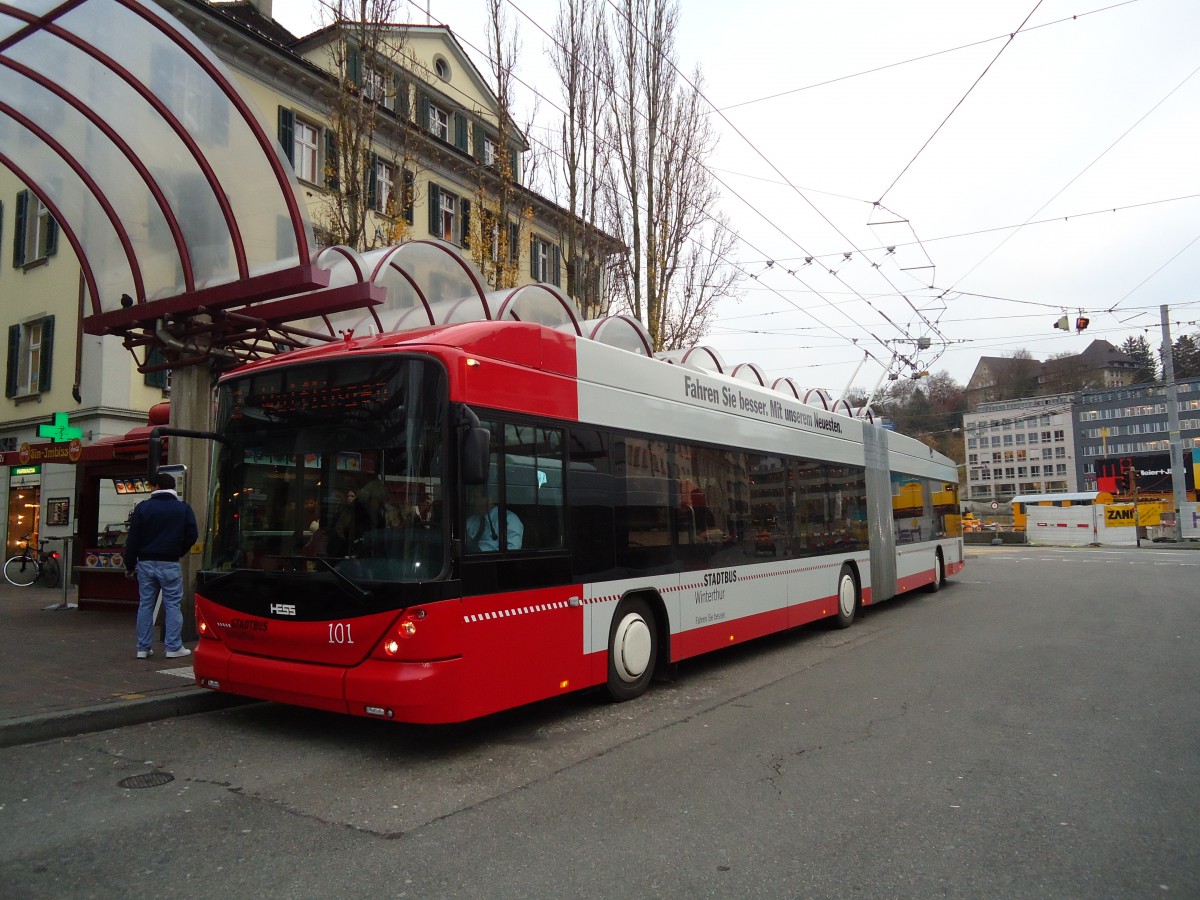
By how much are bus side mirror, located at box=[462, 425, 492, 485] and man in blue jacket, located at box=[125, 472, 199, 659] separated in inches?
167

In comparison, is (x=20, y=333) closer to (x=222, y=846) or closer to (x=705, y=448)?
(x=705, y=448)

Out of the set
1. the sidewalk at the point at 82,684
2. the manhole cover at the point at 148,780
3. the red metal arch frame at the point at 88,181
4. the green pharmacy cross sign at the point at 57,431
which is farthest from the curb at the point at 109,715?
the green pharmacy cross sign at the point at 57,431

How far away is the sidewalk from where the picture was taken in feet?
19.2

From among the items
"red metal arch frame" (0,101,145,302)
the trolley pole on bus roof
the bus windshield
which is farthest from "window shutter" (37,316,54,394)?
the trolley pole on bus roof

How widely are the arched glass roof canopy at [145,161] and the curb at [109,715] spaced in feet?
12.3

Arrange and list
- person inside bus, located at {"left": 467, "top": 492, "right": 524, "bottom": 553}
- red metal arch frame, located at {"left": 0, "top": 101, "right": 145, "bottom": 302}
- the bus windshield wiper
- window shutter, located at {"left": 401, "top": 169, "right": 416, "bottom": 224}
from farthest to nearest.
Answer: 1. window shutter, located at {"left": 401, "top": 169, "right": 416, "bottom": 224}
2. red metal arch frame, located at {"left": 0, "top": 101, "right": 145, "bottom": 302}
3. person inside bus, located at {"left": 467, "top": 492, "right": 524, "bottom": 553}
4. the bus windshield wiper

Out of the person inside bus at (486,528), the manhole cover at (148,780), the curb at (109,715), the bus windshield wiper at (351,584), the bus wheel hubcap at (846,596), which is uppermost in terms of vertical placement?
the person inside bus at (486,528)

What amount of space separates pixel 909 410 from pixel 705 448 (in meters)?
44.8

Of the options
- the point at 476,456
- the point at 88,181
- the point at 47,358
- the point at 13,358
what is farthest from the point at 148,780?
the point at 13,358

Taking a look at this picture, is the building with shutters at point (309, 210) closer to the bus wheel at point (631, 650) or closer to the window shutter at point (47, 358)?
the window shutter at point (47, 358)

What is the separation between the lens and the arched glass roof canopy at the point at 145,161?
7.82m

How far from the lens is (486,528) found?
564 centimetres

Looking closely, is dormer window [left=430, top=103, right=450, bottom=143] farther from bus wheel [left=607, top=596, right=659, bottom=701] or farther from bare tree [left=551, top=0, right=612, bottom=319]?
bus wheel [left=607, top=596, right=659, bottom=701]

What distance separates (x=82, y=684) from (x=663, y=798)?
207 inches
